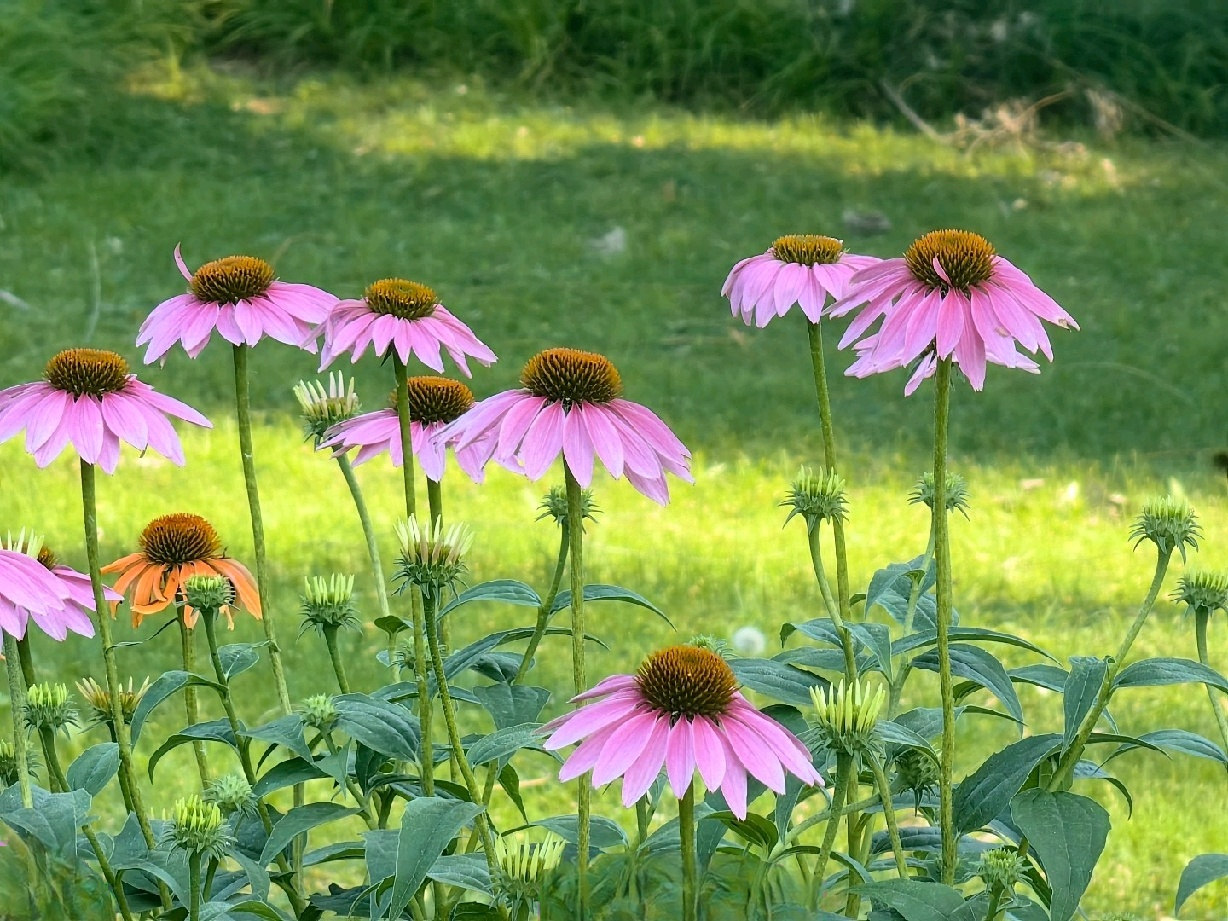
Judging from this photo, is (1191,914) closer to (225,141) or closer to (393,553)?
(393,553)

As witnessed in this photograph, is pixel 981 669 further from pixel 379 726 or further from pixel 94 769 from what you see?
pixel 94 769

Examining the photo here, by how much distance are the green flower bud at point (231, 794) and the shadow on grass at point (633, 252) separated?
289cm

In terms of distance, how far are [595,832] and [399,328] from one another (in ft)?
1.38

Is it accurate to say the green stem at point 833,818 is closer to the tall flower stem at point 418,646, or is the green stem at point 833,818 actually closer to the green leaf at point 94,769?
the tall flower stem at point 418,646

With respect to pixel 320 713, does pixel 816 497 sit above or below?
above

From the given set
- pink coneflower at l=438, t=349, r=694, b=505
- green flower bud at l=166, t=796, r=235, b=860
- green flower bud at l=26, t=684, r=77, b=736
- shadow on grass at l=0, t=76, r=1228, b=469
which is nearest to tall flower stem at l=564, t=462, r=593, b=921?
pink coneflower at l=438, t=349, r=694, b=505

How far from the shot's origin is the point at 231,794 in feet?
4.19

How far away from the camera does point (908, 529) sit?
3648 mm

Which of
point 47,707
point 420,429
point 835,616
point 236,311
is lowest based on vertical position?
point 47,707

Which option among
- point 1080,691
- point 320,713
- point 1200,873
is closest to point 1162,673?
point 1080,691

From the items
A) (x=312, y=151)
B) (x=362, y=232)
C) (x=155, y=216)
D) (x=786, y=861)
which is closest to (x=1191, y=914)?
(x=786, y=861)

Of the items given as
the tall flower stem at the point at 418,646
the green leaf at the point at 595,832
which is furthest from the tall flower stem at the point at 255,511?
the green leaf at the point at 595,832

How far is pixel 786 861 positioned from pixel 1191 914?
1.05 metres

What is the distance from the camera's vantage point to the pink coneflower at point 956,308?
1.22 meters
